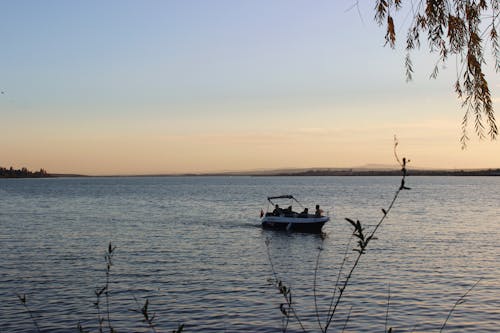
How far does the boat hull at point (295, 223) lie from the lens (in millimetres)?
50562

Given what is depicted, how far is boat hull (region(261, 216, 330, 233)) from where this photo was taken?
166 feet

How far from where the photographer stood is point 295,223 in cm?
5184

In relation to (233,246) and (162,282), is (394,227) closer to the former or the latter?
(233,246)

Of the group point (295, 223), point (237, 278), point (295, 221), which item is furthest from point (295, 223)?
point (237, 278)

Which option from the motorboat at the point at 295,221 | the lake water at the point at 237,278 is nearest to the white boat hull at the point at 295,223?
the motorboat at the point at 295,221

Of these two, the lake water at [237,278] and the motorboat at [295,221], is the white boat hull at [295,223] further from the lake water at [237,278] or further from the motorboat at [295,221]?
the lake water at [237,278]

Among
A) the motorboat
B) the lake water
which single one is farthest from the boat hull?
the lake water

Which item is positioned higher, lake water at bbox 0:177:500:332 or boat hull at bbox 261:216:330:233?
boat hull at bbox 261:216:330:233

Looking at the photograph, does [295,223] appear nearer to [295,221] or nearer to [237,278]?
[295,221]

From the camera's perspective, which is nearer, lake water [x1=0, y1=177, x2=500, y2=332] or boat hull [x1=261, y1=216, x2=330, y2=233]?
lake water [x1=0, y1=177, x2=500, y2=332]

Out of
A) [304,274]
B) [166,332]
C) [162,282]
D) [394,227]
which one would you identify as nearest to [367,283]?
[304,274]

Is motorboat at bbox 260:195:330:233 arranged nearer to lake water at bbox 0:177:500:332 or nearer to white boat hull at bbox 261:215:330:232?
white boat hull at bbox 261:215:330:232

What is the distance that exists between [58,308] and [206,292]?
6.02 metres

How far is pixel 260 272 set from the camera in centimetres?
2981
